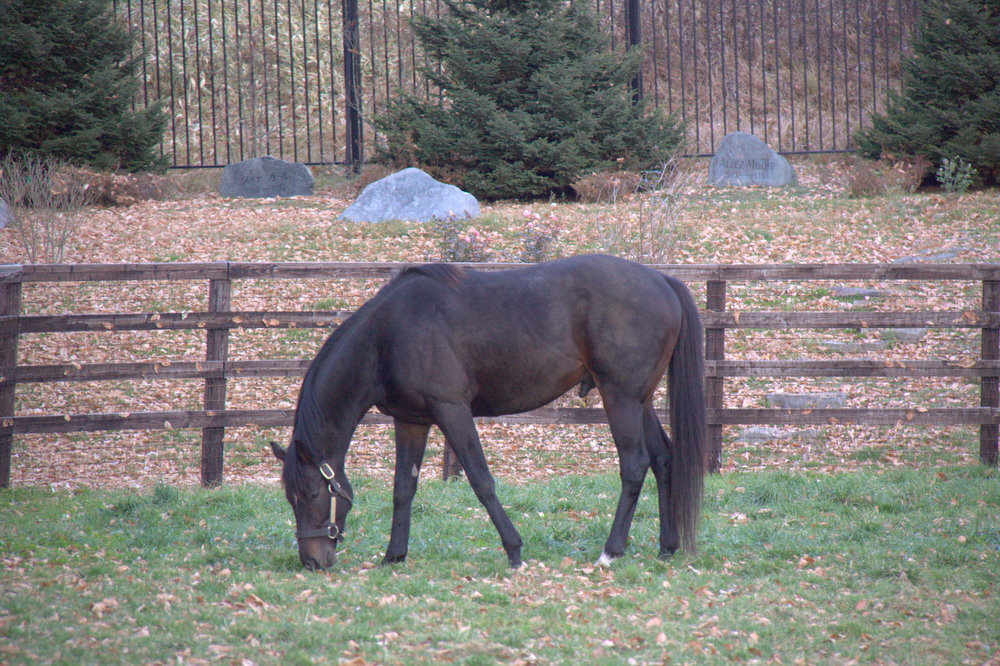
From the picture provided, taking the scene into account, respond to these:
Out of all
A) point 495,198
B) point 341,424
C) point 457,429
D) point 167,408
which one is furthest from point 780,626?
point 495,198

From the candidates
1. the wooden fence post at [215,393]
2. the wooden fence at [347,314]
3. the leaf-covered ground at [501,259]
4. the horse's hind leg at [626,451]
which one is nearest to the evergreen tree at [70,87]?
the leaf-covered ground at [501,259]

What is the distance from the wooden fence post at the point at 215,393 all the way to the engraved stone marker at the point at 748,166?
987cm

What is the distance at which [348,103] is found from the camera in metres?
14.1

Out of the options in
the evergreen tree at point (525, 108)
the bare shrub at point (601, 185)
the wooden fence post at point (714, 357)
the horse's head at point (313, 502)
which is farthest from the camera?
the evergreen tree at point (525, 108)

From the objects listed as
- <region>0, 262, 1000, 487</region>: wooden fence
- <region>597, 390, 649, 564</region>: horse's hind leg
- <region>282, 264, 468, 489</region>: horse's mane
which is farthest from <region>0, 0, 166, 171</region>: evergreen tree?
<region>597, 390, 649, 564</region>: horse's hind leg

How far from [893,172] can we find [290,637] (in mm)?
11914

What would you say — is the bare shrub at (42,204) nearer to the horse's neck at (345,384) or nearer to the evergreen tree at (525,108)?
the evergreen tree at (525,108)

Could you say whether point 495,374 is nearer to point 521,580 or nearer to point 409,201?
point 521,580

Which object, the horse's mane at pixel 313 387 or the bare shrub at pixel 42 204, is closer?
the horse's mane at pixel 313 387

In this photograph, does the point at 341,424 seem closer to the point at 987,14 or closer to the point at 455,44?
the point at 455,44

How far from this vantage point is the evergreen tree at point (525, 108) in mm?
12703

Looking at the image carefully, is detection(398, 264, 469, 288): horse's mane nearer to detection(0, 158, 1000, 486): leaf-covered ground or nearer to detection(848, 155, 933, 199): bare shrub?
detection(0, 158, 1000, 486): leaf-covered ground

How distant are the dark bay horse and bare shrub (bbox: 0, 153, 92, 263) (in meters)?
6.28

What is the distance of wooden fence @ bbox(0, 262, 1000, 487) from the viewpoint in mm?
5812
